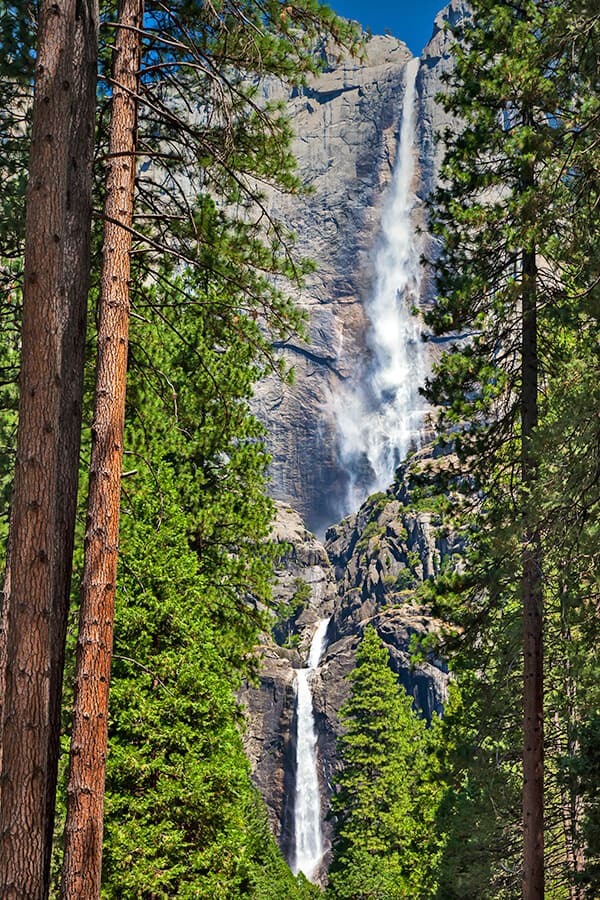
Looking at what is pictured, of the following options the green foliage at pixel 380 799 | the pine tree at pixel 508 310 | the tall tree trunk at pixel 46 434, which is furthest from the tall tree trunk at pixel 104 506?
the green foliage at pixel 380 799

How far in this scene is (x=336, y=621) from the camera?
278ft

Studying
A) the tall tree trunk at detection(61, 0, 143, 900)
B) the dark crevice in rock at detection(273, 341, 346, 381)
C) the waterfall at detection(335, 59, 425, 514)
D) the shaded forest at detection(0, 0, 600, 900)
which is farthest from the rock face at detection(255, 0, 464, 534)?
the tall tree trunk at detection(61, 0, 143, 900)

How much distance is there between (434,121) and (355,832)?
A: 505 feet

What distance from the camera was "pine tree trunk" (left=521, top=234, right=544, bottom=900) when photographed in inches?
339

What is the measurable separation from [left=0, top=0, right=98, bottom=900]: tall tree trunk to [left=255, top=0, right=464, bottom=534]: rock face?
125129 mm

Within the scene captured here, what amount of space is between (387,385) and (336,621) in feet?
212

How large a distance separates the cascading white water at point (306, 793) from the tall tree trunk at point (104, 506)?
2419 inches

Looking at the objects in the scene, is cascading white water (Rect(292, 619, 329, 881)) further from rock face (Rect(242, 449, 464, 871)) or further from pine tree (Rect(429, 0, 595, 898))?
pine tree (Rect(429, 0, 595, 898))

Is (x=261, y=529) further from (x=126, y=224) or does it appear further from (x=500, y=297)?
(x=126, y=224)

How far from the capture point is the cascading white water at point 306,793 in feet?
205

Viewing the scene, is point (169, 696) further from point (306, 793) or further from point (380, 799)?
point (306, 793)

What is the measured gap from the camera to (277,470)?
141125mm

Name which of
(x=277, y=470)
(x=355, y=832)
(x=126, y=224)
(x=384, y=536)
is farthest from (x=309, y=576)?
(x=126, y=224)

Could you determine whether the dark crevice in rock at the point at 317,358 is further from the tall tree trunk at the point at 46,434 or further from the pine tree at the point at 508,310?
the tall tree trunk at the point at 46,434
